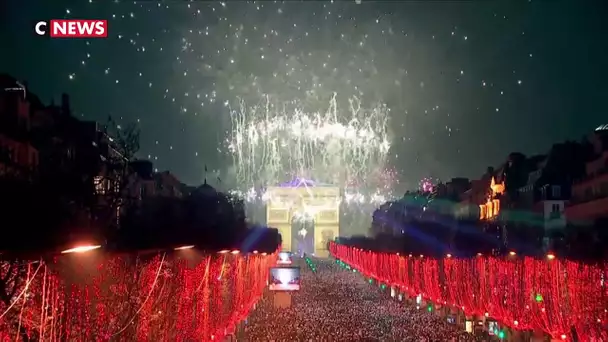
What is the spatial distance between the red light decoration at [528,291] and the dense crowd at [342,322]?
212 cm

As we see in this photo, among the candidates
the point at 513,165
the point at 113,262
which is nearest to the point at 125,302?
the point at 113,262

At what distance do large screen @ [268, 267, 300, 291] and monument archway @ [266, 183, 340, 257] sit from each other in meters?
107

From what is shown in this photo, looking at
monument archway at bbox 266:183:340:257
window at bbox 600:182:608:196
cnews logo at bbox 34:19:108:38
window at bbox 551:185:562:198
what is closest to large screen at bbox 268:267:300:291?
window at bbox 600:182:608:196

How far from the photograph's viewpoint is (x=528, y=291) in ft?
127

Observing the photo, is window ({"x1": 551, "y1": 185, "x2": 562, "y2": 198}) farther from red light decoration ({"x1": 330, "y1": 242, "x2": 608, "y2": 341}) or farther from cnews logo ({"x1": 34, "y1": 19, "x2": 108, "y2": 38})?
cnews logo ({"x1": 34, "y1": 19, "x2": 108, "y2": 38})

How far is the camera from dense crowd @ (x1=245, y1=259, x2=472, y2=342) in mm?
41062

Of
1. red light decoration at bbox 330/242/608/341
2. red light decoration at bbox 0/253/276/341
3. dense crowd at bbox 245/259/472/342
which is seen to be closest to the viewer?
→ red light decoration at bbox 0/253/276/341

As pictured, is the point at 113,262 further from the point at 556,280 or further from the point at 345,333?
the point at 345,333

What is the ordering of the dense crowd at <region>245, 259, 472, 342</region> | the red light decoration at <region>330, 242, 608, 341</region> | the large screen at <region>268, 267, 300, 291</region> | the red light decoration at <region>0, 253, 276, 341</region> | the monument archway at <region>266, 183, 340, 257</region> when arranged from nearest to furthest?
the red light decoration at <region>0, 253, 276, 341</region>
the red light decoration at <region>330, 242, 608, 341</region>
the dense crowd at <region>245, 259, 472, 342</region>
the large screen at <region>268, 267, 300, 291</region>
the monument archway at <region>266, 183, 340, 257</region>

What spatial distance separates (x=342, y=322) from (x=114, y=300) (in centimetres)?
2525

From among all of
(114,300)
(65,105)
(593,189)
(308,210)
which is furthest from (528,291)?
(308,210)

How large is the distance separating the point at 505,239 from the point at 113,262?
52717 millimetres

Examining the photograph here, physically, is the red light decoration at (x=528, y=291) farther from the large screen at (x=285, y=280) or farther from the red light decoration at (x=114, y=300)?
the red light decoration at (x=114, y=300)

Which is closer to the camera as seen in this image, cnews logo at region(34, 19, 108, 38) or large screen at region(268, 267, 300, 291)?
cnews logo at region(34, 19, 108, 38)
